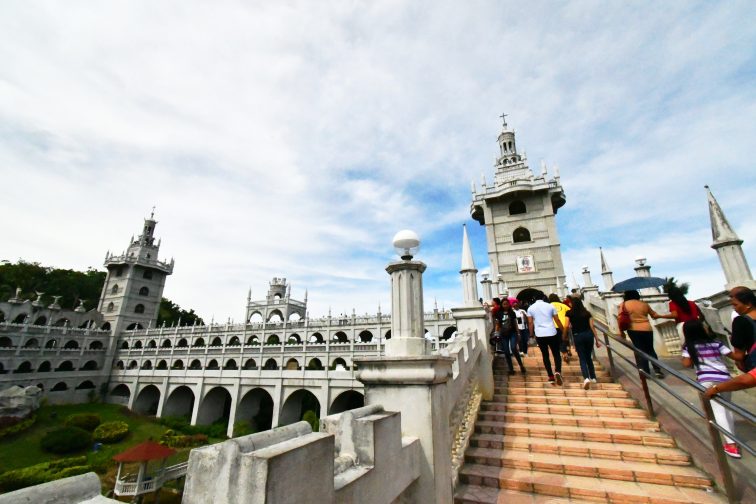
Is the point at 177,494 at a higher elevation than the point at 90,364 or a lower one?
lower

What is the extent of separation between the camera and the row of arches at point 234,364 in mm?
33875

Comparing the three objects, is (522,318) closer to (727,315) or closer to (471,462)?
(727,315)

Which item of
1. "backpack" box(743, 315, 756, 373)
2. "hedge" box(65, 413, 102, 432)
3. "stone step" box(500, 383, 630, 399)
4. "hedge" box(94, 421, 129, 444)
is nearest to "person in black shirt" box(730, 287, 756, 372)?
"backpack" box(743, 315, 756, 373)

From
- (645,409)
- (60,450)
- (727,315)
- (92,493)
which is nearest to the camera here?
(92,493)

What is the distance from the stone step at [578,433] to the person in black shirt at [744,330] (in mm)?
1964

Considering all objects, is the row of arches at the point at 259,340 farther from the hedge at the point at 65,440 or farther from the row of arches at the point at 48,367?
the hedge at the point at 65,440

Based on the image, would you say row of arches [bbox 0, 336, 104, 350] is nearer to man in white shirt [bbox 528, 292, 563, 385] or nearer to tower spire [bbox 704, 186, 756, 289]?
man in white shirt [bbox 528, 292, 563, 385]

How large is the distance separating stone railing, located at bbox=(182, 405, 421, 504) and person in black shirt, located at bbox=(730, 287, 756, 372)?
410 centimetres

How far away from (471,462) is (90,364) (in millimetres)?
57230

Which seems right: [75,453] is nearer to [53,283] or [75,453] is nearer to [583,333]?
[583,333]

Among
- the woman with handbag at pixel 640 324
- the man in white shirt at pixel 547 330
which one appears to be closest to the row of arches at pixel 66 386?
the man in white shirt at pixel 547 330

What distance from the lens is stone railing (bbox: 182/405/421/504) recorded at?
62.0 inches

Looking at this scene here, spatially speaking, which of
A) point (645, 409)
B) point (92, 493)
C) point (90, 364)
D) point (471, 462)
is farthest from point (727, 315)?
point (90, 364)

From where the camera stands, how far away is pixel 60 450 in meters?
23.9
